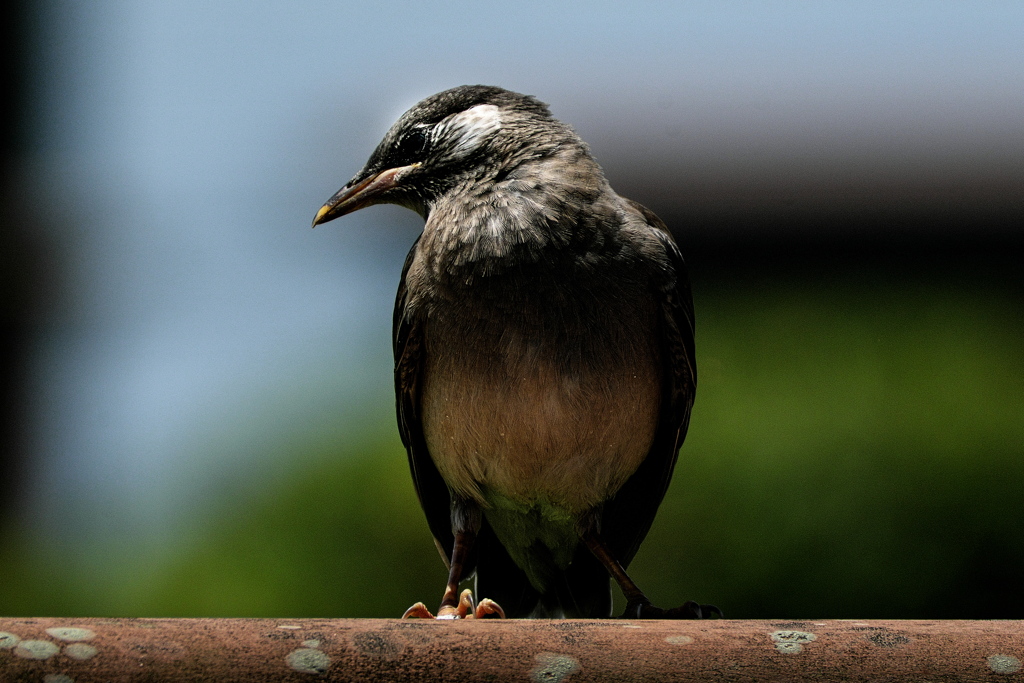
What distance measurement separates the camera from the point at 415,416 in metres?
2.90

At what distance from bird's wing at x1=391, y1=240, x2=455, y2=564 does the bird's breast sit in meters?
0.06

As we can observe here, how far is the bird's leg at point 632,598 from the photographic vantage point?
2.48 m

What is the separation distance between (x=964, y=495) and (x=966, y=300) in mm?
1083

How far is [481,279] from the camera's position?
259cm

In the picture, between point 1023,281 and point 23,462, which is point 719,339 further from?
point 23,462

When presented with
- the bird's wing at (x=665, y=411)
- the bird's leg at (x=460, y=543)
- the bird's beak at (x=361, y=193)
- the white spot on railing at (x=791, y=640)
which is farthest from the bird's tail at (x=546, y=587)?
the white spot on railing at (x=791, y=640)

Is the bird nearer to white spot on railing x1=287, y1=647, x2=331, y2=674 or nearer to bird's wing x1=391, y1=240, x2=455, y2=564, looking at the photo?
bird's wing x1=391, y1=240, x2=455, y2=564

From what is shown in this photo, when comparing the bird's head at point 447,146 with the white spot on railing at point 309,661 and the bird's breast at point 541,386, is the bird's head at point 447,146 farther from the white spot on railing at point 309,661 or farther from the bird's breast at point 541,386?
the white spot on railing at point 309,661

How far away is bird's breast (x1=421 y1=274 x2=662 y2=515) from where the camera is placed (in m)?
2.57

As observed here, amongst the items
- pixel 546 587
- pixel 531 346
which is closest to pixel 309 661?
pixel 531 346

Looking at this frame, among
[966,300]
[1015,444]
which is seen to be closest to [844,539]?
[1015,444]

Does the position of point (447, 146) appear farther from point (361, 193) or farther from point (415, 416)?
point (415, 416)

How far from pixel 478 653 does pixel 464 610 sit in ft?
3.88

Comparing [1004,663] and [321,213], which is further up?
[321,213]
